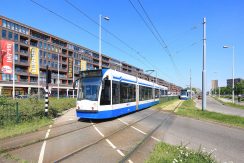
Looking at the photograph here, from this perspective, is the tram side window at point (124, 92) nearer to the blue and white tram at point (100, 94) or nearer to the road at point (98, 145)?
the blue and white tram at point (100, 94)

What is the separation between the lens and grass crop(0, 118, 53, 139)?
10.8m

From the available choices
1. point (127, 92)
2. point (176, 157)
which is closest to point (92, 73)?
point (127, 92)

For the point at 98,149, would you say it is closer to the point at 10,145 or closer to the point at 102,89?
the point at 10,145

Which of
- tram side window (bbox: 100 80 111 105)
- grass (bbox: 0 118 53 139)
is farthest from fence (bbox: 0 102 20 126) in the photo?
tram side window (bbox: 100 80 111 105)

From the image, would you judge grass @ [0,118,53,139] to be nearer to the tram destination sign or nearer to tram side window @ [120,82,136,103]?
the tram destination sign

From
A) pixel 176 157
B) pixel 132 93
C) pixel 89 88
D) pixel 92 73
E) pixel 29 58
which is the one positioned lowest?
pixel 176 157

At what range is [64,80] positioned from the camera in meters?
90.5

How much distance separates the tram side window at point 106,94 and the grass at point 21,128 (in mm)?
3354

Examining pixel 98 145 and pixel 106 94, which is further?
pixel 106 94

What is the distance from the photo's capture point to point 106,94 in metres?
15.1

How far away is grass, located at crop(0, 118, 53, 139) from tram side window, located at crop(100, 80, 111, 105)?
11.0 feet

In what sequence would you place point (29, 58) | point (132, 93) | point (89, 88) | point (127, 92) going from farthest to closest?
point (29, 58) → point (132, 93) → point (127, 92) → point (89, 88)

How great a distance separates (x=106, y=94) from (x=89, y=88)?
107 cm

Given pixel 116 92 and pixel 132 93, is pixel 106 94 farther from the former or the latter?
pixel 132 93
